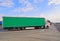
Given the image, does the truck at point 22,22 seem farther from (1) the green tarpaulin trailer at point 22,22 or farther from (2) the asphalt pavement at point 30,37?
(2) the asphalt pavement at point 30,37

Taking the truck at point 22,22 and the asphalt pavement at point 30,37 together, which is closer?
the asphalt pavement at point 30,37

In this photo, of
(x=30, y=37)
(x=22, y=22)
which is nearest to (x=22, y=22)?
(x=22, y=22)

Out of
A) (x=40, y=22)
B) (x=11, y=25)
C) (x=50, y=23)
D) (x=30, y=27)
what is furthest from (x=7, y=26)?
(x=50, y=23)

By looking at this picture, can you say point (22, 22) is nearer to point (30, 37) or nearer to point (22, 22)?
point (22, 22)

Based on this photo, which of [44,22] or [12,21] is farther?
[44,22]

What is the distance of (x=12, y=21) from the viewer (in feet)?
115

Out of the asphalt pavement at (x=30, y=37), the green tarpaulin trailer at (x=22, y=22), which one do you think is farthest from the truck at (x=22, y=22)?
the asphalt pavement at (x=30, y=37)

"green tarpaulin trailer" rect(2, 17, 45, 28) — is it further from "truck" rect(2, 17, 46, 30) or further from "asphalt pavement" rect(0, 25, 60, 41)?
"asphalt pavement" rect(0, 25, 60, 41)

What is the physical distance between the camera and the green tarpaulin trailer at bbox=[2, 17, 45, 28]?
113 feet

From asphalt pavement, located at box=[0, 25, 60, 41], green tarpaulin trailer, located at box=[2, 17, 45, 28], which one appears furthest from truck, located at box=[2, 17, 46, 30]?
asphalt pavement, located at box=[0, 25, 60, 41]

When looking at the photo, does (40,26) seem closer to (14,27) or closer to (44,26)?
(44,26)

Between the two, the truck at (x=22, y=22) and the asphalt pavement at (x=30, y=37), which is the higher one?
the truck at (x=22, y=22)

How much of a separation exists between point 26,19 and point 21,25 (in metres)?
2.21

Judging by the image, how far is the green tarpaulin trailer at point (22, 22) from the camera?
34.3 m
